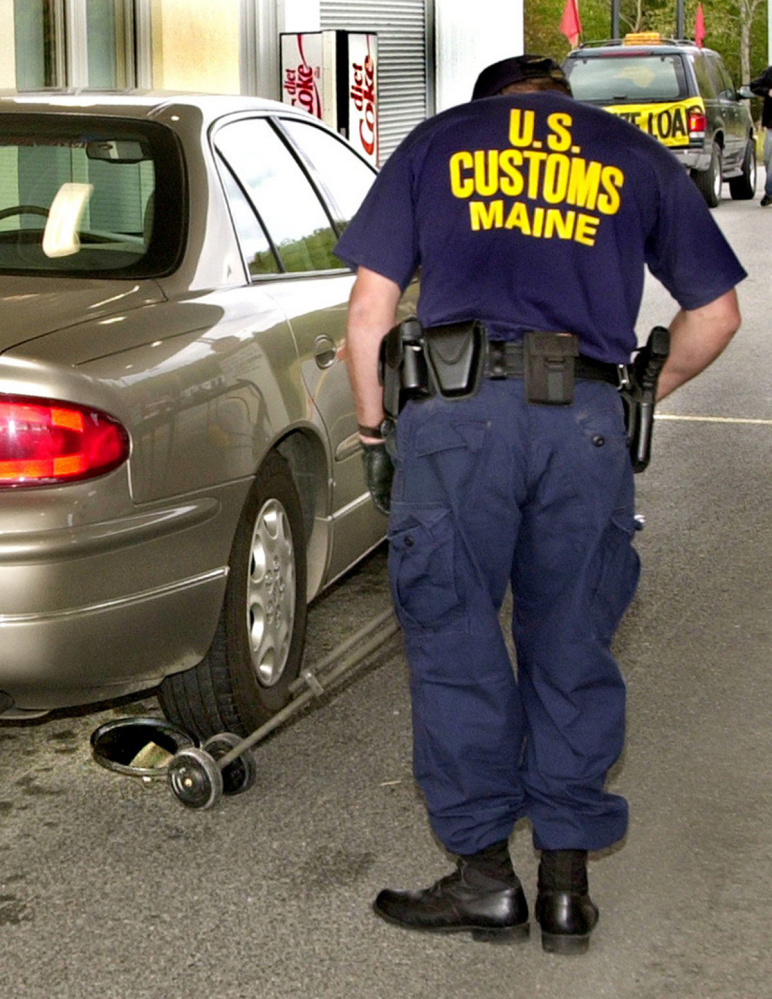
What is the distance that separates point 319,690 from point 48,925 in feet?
3.09

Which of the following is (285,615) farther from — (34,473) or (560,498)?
(560,498)

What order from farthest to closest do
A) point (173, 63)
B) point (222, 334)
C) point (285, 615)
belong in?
point (173, 63), point (285, 615), point (222, 334)

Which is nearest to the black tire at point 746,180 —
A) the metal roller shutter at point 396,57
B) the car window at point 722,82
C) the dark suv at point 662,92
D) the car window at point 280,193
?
the car window at point 722,82

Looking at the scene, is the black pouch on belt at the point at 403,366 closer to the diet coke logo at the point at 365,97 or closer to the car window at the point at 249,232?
the car window at the point at 249,232

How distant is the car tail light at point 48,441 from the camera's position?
12.7ft

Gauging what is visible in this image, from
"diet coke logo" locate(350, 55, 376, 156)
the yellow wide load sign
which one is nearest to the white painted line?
"diet coke logo" locate(350, 55, 376, 156)

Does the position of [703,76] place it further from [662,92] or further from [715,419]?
[715,419]

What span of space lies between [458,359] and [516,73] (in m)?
0.60

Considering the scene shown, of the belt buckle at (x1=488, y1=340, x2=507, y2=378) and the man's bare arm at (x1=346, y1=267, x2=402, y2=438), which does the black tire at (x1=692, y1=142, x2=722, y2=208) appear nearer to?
the man's bare arm at (x1=346, y1=267, x2=402, y2=438)

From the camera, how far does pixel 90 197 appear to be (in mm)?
5012

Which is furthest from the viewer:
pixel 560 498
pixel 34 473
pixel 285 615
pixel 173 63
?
pixel 173 63

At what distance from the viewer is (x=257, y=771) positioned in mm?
4688

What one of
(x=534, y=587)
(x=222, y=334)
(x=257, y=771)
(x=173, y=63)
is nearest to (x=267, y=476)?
(x=222, y=334)

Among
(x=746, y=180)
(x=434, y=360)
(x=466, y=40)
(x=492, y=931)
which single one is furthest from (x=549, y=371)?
(x=746, y=180)
